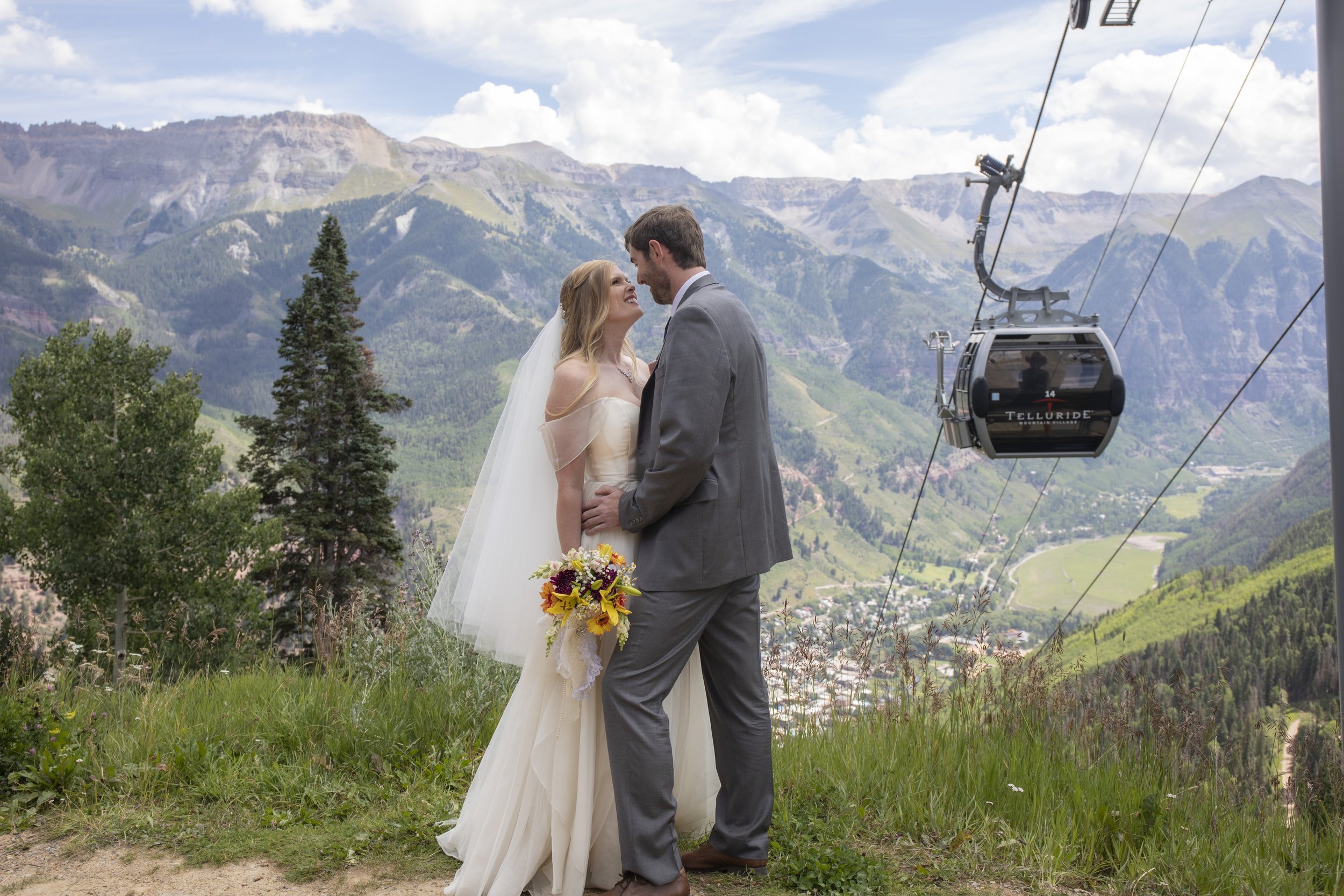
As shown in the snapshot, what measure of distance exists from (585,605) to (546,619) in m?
0.34

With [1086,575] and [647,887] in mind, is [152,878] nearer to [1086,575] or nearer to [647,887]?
[647,887]

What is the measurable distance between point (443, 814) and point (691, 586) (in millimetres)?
1414

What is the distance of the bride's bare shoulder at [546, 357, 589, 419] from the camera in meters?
2.88

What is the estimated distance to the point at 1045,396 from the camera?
25.6ft

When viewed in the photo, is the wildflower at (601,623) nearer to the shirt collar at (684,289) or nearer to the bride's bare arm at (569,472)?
the bride's bare arm at (569,472)

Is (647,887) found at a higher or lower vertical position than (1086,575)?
higher

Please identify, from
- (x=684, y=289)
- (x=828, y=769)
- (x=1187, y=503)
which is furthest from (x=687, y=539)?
(x=1187, y=503)

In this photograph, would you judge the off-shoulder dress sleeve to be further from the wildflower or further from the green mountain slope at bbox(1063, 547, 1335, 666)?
the green mountain slope at bbox(1063, 547, 1335, 666)

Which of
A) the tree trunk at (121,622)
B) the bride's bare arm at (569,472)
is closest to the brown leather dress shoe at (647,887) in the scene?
the bride's bare arm at (569,472)

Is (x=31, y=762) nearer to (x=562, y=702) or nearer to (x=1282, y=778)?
(x=562, y=702)

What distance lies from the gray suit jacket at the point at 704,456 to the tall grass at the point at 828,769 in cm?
107

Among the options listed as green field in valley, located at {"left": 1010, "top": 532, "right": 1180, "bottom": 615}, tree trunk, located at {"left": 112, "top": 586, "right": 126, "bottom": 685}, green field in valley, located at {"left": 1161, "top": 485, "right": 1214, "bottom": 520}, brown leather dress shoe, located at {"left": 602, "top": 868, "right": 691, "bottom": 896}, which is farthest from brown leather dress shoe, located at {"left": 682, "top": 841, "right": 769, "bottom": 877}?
green field in valley, located at {"left": 1161, "top": 485, "right": 1214, "bottom": 520}

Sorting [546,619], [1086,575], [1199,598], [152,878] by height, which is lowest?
[1086,575]

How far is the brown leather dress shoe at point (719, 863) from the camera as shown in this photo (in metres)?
2.99
